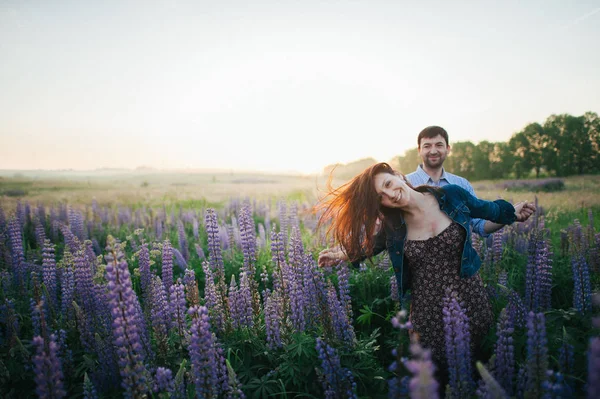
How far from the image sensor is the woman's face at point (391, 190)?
10.8 feet

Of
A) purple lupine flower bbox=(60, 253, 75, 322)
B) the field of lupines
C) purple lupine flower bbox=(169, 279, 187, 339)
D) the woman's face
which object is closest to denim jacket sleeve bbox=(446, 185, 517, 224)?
the woman's face

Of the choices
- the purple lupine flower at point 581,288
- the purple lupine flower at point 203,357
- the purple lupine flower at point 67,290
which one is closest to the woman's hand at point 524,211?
the purple lupine flower at point 581,288

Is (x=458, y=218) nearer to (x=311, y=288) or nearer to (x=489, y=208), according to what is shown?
(x=489, y=208)

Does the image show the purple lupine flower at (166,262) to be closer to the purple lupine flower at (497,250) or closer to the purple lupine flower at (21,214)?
the purple lupine flower at (497,250)

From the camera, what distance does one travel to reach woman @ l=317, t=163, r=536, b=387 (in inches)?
126

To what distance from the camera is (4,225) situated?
728cm

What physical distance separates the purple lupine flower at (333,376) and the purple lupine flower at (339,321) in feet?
1.91

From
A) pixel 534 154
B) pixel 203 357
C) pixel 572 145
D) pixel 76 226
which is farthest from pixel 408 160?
pixel 203 357

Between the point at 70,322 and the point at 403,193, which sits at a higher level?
the point at 403,193

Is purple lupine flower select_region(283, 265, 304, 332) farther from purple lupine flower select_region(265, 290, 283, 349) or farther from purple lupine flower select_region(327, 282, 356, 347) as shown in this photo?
purple lupine flower select_region(327, 282, 356, 347)

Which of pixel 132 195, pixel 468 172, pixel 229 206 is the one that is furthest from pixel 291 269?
pixel 468 172

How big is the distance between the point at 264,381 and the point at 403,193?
7.39 ft

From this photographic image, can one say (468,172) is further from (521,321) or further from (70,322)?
(70,322)

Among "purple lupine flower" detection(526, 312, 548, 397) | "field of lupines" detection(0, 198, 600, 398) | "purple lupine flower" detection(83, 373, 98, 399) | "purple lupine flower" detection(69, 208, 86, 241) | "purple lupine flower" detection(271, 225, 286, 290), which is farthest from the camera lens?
"purple lupine flower" detection(69, 208, 86, 241)
